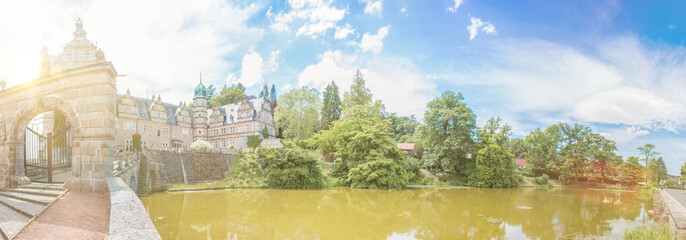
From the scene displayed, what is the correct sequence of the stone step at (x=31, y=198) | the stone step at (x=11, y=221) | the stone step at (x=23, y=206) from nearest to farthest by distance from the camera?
1. the stone step at (x=11, y=221)
2. the stone step at (x=23, y=206)
3. the stone step at (x=31, y=198)

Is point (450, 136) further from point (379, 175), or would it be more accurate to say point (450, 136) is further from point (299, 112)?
point (299, 112)

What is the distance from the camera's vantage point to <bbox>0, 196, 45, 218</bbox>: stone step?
614 centimetres

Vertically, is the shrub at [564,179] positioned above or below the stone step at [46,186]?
below

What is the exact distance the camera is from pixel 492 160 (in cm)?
2638

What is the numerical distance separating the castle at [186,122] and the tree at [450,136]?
2056cm

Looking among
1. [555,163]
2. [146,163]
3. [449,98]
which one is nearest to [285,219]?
[146,163]

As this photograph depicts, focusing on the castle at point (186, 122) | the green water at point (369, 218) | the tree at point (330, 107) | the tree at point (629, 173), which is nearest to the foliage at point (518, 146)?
the tree at point (629, 173)

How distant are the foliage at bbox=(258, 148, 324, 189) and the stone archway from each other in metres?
12.3

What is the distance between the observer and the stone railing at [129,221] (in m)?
3.17

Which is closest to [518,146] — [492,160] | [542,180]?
[542,180]

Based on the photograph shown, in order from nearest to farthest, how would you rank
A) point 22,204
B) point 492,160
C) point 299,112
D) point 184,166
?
point 22,204, point 184,166, point 492,160, point 299,112

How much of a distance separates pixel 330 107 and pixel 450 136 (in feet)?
51.6

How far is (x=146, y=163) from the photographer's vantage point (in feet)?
59.0

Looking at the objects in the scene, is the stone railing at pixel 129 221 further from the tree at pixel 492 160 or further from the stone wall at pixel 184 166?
the tree at pixel 492 160
